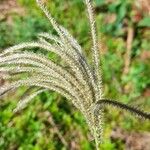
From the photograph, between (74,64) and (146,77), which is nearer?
(74,64)

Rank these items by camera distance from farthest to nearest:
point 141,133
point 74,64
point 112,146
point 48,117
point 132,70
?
point 132,70, point 48,117, point 141,133, point 112,146, point 74,64

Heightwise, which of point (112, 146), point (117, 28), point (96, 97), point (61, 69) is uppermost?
point (117, 28)

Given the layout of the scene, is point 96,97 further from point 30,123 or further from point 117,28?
point 117,28

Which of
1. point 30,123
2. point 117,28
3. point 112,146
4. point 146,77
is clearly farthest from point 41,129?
point 117,28

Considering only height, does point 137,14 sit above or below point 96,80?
above

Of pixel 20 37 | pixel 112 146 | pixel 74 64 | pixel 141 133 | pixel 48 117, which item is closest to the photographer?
pixel 74 64

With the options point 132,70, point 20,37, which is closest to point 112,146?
point 132,70

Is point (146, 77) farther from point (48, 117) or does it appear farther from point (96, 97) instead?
point (96, 97)
